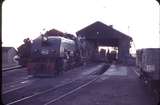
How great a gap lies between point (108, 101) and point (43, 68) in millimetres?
13225

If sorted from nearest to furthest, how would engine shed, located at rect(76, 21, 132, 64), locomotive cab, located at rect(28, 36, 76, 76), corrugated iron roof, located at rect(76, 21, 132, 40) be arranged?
locomotive cab, located at rect(28, 36, 76, 76)
engine shed, located at rect(76, 21, 132, 64)
corrugated iron roof, located at rect(76, 21, 132, 40)

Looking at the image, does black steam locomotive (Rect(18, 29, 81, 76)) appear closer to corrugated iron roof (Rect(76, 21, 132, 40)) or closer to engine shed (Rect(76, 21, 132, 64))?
engine shed (Rect(76, 21, 132, 64))

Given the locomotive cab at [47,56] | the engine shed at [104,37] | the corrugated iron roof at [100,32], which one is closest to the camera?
the locomotive cab at [47,56]

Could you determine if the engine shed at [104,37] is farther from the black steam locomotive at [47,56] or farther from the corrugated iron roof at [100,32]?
the black steam locomotive at [47,56]

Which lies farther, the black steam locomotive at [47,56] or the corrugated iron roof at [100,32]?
the corrugated iron roof at [100,32]

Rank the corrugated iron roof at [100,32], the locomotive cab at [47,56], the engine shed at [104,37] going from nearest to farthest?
the locomotive cab at [47,56], the engine shed at [104,37], the corrugated iron roof at [100,32]

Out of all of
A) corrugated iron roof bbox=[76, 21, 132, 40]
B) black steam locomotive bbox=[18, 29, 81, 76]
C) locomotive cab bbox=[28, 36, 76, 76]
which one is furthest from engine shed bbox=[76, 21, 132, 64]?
locomotive cab bbox=[28, 36, 76, 76]

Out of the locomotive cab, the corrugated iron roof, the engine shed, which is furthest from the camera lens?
the corrugated iron roof

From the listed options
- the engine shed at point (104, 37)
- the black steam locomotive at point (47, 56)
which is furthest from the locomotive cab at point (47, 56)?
the engine shed at point (104, 37)

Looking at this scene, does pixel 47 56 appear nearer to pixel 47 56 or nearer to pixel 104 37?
pixel 47 56

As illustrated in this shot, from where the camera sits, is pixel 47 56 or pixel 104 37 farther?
pixel 104 37

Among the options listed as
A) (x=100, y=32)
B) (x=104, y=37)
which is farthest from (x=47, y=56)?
(x=100, y=32)

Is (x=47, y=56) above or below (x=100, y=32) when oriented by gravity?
below

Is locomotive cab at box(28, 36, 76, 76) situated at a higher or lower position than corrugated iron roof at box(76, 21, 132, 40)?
lower
